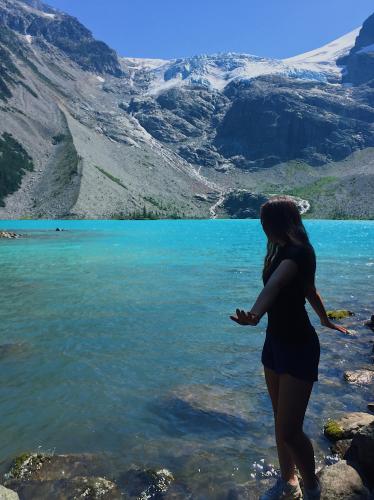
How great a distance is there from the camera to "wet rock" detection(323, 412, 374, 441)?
9414 millimetres

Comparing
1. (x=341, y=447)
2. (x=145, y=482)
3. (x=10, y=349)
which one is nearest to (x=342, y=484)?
(x=341, y=447)

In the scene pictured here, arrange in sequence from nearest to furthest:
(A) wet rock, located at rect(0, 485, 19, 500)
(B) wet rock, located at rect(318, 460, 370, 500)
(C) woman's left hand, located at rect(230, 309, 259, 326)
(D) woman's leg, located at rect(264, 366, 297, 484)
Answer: (C) woman's left hand, located at rect(230, 309, 259, 326)
(D) woman's leg, located at rect(264, 366, 297, 484)
(B) wet rock, located at rect(318, 460, 370, 500)
(A) wet rock, located at rect(0, 485, 19, 500)

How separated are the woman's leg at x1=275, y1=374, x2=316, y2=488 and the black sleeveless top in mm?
610

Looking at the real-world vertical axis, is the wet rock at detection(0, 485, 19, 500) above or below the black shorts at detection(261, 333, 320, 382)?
below

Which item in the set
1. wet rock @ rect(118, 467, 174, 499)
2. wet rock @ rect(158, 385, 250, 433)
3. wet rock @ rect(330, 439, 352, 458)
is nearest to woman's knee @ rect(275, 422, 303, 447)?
wet rock @ rect(118, 467, 174, 499)

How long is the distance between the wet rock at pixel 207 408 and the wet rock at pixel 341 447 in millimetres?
1990

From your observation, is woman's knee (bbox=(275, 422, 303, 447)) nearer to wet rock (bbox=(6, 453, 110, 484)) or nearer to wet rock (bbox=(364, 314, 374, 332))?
wet rock (bbox=(6, 453, 110, 484))

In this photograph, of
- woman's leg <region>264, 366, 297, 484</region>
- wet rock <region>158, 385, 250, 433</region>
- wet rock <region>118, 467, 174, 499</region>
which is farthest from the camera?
wet rock <region>158, 385, 250, 433</region>

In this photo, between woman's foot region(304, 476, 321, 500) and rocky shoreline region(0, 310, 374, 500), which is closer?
woman's foot region(304, 476, 321, 500)

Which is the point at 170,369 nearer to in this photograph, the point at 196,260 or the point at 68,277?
the point at 68,277

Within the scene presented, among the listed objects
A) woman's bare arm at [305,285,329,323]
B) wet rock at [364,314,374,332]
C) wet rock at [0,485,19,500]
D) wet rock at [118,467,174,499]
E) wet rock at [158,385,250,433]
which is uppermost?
woman's bare arm at [305,285,329,323]

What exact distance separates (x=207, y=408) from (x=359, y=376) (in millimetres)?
→ 5018

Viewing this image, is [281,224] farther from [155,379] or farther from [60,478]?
[155,379]

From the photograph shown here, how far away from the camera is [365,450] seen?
7.85 meters
